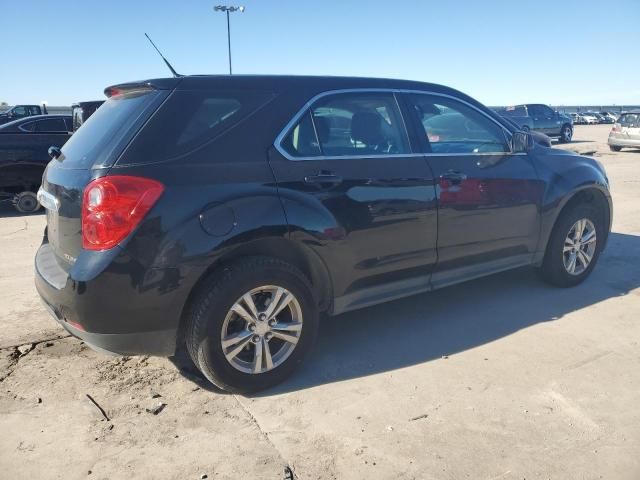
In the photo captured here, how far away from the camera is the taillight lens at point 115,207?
2.67 meters

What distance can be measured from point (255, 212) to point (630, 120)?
63.5 feet

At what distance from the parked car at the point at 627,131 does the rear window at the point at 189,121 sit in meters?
18.6

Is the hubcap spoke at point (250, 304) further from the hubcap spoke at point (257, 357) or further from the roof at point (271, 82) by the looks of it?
the roof at point (271, 82)

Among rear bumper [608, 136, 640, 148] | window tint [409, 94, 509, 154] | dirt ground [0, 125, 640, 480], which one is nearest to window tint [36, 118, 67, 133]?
dirt ground [0, 125, 640, 480]

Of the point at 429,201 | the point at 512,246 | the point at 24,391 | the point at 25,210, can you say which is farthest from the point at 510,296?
the point at 25,210

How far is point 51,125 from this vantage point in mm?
9664

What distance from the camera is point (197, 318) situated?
114 inches

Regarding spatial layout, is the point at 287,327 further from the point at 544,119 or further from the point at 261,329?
the point at 544,119

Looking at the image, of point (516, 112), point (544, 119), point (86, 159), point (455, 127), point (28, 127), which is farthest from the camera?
point (516, 112)

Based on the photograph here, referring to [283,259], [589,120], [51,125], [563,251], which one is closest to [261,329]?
[283,259]

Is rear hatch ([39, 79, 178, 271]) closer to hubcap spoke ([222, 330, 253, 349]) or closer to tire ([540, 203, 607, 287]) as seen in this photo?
hubcap spoke ([222, 330, 253, 349])

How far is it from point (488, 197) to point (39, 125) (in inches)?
335

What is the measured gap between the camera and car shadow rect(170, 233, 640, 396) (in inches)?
138

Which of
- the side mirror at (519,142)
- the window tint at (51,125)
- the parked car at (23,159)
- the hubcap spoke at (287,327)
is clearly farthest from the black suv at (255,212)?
the window tint at (51,125)
